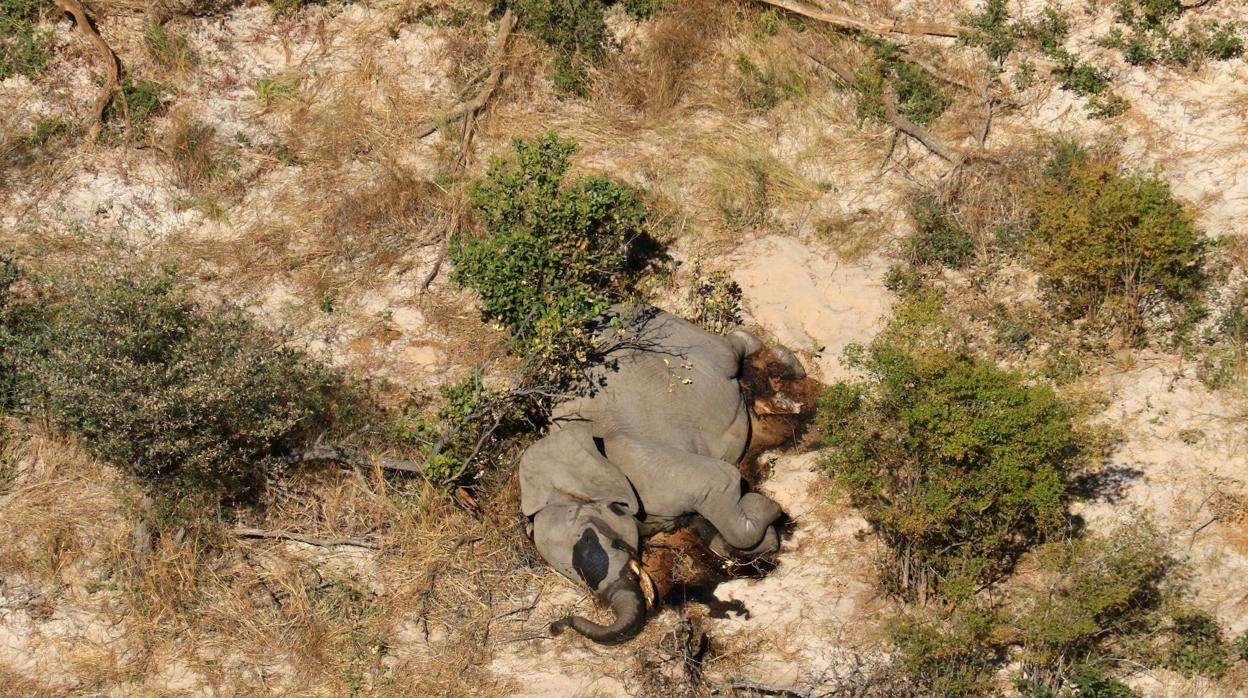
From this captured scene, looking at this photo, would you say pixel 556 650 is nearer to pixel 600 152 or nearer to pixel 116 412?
pixel 116 412

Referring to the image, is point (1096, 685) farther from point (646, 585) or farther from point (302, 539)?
point (302, 539)

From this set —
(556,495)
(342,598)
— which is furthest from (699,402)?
(342,598)

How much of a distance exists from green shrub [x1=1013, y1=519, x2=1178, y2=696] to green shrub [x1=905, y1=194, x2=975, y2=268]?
3385 mm

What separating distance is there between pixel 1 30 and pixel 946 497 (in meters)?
10.5

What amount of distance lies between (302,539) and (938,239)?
19.6ft

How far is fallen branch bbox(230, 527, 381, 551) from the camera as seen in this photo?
31.8 feet

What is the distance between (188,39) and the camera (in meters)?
13.6

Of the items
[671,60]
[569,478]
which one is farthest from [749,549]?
[671,60]

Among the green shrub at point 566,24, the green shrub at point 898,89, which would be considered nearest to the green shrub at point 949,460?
the green shrub at point 898,89

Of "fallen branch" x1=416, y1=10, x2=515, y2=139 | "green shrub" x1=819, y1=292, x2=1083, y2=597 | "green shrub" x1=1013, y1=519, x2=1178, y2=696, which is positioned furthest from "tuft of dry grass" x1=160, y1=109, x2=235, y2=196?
"green shrub" x1=1013, y1=519, x2=1178, y2=696

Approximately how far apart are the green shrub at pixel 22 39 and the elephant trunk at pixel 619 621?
8353 millimetres

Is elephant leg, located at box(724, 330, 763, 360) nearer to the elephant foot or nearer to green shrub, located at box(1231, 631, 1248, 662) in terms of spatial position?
the elephant foot

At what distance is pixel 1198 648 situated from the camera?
8242mm

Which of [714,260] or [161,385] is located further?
[714,260]
